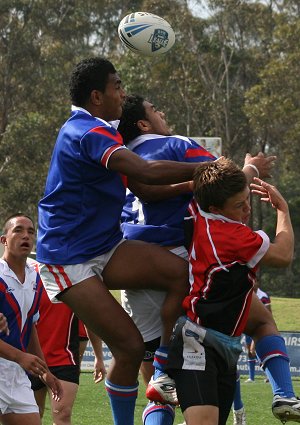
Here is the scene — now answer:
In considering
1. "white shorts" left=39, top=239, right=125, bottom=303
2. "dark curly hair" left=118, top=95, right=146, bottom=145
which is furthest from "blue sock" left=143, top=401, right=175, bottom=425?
"dark curly hair" left=118, top=95, right=146, bottom=145

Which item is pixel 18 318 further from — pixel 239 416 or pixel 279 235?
pixel 239 416

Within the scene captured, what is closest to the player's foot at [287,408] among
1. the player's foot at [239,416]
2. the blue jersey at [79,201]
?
the blue jersey at [79,201]

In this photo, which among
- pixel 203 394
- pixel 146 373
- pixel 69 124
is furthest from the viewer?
pixel 146 373

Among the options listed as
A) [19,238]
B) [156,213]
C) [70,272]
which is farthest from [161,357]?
[19,238]

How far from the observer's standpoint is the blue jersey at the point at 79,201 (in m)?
5.52

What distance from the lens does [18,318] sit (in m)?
7.43

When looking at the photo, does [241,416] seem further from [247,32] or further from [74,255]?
[247,32]

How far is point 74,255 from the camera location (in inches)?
218

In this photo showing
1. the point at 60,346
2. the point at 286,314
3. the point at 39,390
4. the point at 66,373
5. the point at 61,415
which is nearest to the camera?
the point at 61,415

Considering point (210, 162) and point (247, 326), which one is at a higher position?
point (210, 162)

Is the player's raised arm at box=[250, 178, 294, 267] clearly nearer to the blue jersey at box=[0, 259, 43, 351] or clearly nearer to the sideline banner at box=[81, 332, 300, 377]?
the blue jersey at box=[0, 259, 43, 351]

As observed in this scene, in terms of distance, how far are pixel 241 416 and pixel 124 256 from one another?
238 inches

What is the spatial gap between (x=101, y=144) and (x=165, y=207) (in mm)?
747

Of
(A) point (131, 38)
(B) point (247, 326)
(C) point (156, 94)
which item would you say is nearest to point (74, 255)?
(B) point (247, 326)
